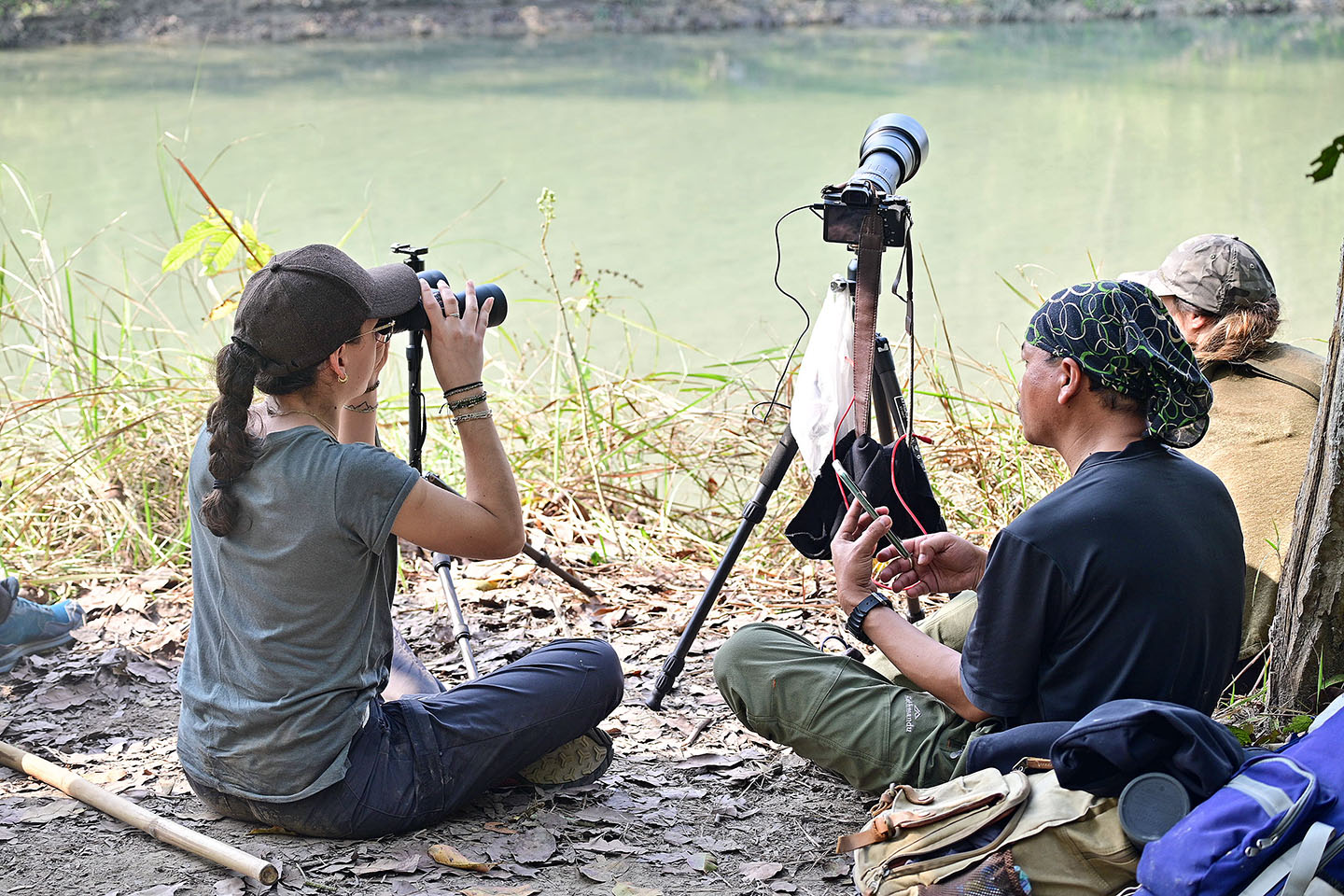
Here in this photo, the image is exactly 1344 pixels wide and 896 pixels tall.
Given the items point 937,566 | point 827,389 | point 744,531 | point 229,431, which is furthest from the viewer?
point 744,531

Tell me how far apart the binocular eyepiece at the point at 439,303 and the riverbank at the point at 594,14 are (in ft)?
48.1

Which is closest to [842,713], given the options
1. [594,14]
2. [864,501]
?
[864,501]

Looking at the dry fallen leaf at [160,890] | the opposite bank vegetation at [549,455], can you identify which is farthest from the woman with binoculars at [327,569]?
the opposite bank vegetation at [549,455]

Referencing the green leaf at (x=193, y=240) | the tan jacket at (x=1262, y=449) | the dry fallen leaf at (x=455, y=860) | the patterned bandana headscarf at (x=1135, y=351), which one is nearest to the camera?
the patterned bandana headscarf at (x=1135, y=351)

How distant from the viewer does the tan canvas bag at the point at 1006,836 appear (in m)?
1.24

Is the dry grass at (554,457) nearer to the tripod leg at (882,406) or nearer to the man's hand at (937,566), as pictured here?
the tripod leg at (882,406)

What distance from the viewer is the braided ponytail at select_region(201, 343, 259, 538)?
145 cm

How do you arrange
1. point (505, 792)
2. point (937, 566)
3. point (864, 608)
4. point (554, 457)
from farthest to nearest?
point (554, 457), point (505, 792), point (937, 566), point (864, 608)

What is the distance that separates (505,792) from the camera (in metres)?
1.79

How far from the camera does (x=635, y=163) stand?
833 cm

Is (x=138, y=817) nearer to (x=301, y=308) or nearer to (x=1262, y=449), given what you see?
(x=301, y=308)

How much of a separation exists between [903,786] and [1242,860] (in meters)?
0.39

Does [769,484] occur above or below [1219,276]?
below

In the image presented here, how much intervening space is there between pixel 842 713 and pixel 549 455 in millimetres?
1629
